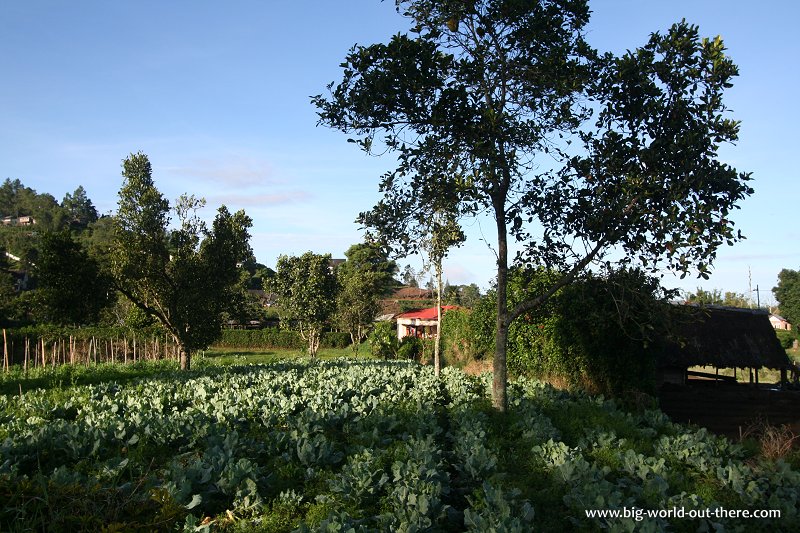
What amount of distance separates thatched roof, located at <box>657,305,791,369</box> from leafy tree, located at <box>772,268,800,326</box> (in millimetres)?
59686

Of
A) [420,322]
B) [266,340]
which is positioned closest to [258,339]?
[266,340]

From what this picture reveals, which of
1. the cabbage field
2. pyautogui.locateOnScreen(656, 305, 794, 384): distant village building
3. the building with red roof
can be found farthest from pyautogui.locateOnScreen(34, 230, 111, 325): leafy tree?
the building with red roof

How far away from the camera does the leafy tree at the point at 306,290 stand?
3005cm

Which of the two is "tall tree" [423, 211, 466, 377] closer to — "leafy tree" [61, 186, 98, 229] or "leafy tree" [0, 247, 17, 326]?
"leafy tree" [0, 247, 17, 326]

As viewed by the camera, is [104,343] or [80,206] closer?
[104,343]

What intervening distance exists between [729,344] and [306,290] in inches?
774

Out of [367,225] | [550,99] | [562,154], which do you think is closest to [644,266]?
[562,154]

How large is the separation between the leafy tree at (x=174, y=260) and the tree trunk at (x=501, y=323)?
12743 mm

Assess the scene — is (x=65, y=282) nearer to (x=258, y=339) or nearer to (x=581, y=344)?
(x=581, y=344)

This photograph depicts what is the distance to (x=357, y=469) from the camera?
786 cm

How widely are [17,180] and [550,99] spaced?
226649mm

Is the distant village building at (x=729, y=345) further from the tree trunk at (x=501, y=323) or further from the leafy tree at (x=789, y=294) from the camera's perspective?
the leafy tree at (x=789, y=294)

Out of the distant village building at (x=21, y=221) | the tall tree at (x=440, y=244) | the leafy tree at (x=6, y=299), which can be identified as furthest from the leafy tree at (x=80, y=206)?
the tall tree at (x=440, y=244)

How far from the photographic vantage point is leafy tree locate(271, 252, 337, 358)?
30.0 metres
